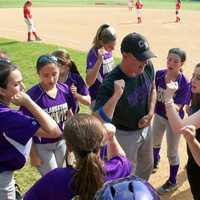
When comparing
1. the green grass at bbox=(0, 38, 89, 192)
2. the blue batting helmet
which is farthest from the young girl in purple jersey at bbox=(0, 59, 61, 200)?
the green grass at bbox=(0, 38, 89, 192)

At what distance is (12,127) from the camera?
374cm

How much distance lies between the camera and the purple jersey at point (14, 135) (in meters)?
3.74

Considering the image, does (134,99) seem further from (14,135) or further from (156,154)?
(156,154)

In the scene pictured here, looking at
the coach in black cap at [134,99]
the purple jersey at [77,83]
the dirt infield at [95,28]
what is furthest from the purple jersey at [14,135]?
the dirt infield at [95,28]

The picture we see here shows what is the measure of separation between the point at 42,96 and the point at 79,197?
2495 millimetres

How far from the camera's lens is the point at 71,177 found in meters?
2.93

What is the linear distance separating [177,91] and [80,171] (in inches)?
155

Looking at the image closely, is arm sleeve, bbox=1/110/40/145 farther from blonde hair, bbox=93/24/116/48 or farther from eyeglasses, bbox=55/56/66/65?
blonde hair, bbox=93/24/116/48

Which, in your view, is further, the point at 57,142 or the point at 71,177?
the point at 57,142

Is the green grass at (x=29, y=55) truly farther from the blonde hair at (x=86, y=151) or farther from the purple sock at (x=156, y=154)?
the blonde hair at (x=86, y=151)

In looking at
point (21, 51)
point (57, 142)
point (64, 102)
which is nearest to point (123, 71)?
point (64, 102)

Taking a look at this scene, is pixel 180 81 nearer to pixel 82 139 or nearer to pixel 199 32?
pixel 82 139

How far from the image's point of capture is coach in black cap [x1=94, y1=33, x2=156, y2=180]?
4.97 m

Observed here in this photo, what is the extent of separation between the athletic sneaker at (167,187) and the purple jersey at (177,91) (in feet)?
3.35
